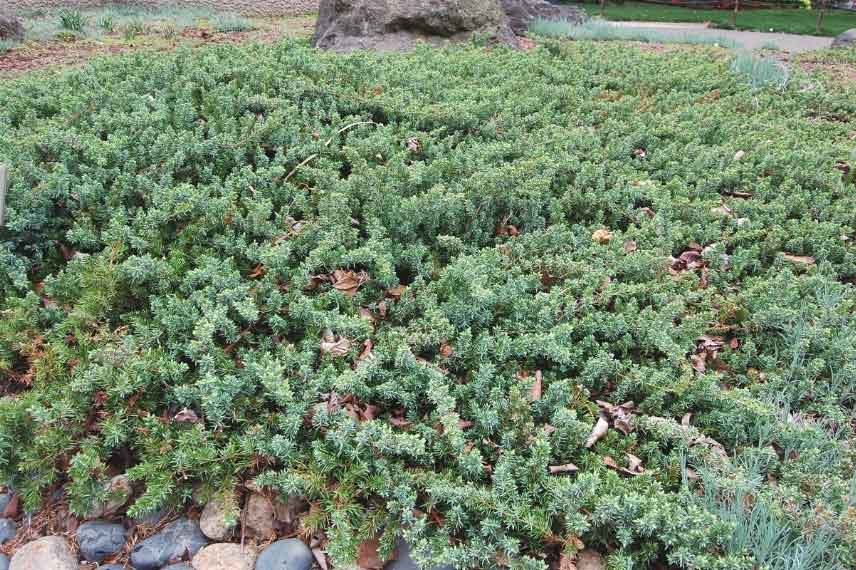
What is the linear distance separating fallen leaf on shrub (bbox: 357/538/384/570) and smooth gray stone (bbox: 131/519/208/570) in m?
0.53

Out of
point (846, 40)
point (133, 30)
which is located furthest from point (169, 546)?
point (846, 40)

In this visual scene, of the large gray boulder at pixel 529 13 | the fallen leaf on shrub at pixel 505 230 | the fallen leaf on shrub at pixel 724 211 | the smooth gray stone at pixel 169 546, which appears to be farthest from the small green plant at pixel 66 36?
the fallen leaf on shrub at pixel 724 211

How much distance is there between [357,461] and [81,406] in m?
0.98

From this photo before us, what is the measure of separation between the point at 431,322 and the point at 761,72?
508cm

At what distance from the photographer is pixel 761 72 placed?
5.73 meters

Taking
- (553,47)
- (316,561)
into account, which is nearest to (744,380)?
(316,561)

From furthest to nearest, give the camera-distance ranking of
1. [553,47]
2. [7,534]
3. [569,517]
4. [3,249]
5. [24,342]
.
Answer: [553,47], [3,249], [24,342], [7,534], [569,517]

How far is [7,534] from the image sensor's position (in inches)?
80.7

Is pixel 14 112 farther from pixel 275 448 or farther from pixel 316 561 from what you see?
pixel 316 561

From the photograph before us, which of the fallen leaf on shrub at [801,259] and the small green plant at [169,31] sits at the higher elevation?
the small green plant at [169,31]

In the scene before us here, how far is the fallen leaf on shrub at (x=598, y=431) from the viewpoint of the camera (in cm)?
211

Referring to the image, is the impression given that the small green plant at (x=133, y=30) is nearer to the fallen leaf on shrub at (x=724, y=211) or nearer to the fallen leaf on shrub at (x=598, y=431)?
the fallen leaf on shrub at (x=724, y=211)

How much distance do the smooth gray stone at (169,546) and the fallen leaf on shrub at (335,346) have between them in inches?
29.0

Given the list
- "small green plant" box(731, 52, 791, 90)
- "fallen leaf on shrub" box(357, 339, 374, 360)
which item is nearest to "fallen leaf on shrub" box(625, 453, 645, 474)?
"fallen leaf on shrub" box(357, 339, 374, 360)
